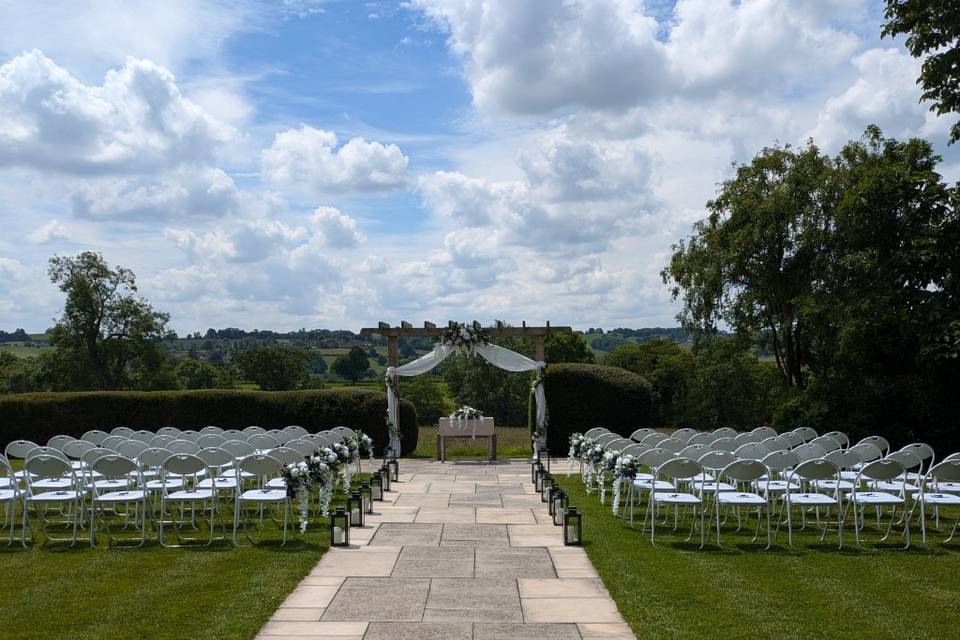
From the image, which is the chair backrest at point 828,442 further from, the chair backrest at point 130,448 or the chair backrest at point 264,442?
the chair backrest at point 130,448

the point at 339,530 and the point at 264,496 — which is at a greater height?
the point at 264,496

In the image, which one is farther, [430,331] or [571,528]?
[430,331]

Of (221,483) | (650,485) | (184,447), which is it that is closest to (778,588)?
(650,485)

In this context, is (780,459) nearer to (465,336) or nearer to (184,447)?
(184,447)

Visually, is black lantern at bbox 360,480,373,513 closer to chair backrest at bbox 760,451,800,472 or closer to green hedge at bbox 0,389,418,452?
chair backrest at bbox 760,451,800,472

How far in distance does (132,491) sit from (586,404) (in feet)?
34.6

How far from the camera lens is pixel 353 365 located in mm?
35781

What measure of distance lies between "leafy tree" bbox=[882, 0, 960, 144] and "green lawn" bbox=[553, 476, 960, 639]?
23.0ft

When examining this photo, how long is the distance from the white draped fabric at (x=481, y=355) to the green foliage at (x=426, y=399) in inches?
508

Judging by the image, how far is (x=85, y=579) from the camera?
6969mm

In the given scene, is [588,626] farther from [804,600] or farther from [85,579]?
[85,579]

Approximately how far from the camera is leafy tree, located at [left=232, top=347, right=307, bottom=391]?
1177 inches

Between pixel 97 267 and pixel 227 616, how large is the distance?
25.1 metres

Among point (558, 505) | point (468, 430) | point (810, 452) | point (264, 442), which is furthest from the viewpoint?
point (468, 430)
